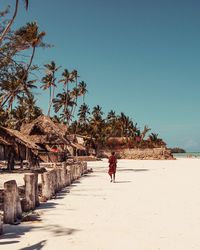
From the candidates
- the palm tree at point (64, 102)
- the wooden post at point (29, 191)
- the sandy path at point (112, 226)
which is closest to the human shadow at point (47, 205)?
the sandy path at point (112, 226)

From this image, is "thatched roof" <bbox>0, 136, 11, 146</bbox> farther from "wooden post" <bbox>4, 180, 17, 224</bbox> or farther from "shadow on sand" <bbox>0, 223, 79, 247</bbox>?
"shadow on sand" <bbox>0, 223, 79, 247</bbox>

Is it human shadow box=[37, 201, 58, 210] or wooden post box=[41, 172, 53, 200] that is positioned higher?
wooden post box=[41, 172, 53, 200]

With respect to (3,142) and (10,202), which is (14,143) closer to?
(3,142)

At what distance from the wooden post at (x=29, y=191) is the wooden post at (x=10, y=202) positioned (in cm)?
137

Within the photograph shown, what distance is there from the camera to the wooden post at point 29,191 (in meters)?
9.13

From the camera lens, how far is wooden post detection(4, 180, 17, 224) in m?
7.42

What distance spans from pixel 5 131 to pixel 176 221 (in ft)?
52.1

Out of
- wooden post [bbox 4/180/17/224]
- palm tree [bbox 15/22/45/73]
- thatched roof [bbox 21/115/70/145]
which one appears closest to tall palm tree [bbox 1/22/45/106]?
palm tree [bbox 15/22/45/73]

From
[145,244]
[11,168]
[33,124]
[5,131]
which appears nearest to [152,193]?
[145,244]

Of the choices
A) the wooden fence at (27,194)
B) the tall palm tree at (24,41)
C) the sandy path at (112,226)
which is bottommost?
the sandy path at (112,226)

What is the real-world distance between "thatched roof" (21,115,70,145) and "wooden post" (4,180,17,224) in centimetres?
2066

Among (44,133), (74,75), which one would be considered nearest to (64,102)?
(74,75)

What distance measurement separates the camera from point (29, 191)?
9203 mm

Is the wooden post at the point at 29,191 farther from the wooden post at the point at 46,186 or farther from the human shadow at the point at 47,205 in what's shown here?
the wooden post at the point at 46,186
